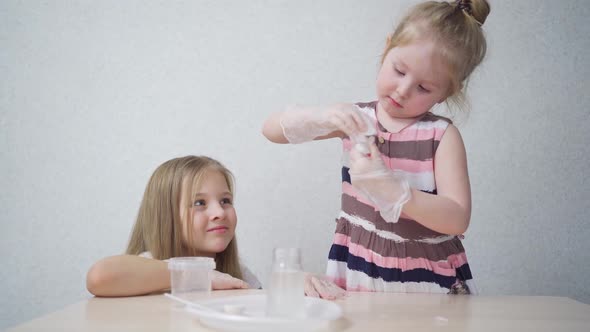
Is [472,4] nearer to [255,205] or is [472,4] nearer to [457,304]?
[457,304]

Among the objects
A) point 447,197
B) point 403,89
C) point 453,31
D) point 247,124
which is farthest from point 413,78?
point 247,124

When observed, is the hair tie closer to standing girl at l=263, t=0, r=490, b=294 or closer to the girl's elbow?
standing girl at l=263, t=0, r=490, b=294

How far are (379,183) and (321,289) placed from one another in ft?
0.69

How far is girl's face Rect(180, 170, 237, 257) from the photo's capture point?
120cm

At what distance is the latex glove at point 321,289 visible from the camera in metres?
0.78

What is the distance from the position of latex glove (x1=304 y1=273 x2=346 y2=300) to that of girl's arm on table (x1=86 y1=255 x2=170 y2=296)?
0.26m

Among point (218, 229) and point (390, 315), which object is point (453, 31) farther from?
point (218, 229)


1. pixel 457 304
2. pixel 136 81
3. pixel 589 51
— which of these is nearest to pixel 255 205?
pixel 136 81

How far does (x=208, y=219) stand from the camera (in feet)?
3.97

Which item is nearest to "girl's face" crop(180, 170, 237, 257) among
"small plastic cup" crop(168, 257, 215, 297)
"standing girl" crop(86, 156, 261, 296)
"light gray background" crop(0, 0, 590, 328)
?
"standing girl" crop(86, 156, 261, 296)

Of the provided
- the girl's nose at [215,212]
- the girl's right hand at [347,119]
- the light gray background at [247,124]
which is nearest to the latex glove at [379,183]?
the girl's right hand at [347,119]

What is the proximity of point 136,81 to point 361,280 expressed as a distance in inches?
41.2

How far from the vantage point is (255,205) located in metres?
1.53

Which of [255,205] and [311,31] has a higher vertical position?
[311,31]
